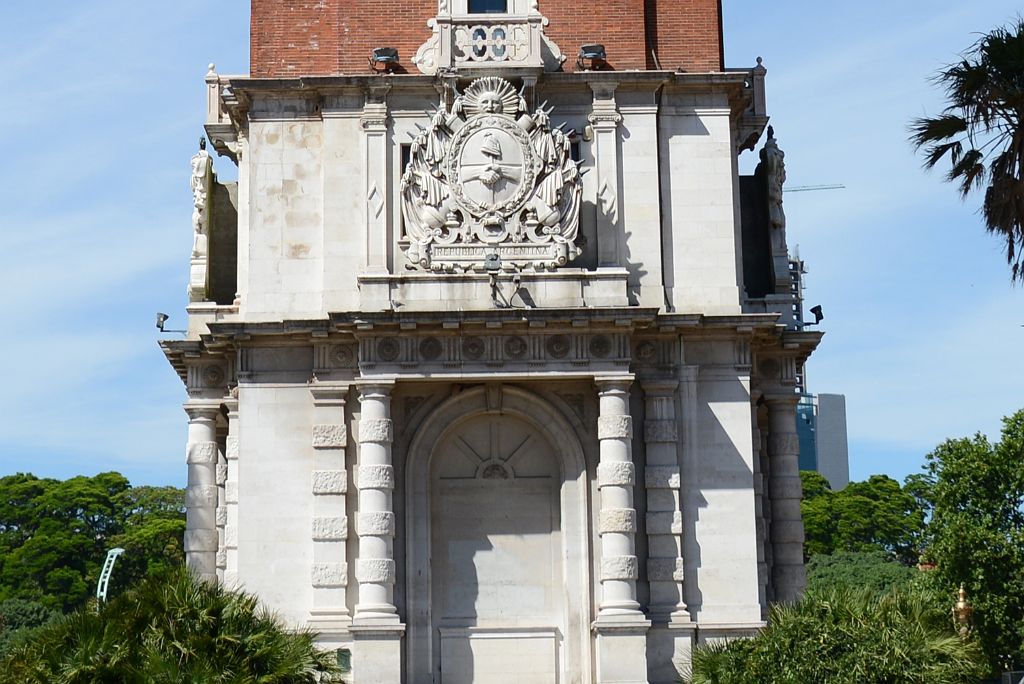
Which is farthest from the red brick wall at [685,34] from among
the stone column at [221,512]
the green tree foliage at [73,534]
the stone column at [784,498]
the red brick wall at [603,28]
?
the green tree foliage at [73,534]

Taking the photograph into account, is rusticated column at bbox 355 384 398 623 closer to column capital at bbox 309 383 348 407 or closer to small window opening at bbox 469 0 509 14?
column capital at bbox 309 383 348 407

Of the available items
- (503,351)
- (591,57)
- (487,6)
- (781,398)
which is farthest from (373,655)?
(487,6)

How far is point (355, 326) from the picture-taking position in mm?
33000

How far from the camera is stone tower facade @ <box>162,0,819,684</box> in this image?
33281 millimetres

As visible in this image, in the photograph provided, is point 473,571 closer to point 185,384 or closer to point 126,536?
point 185,384

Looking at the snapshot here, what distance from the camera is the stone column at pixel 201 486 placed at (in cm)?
3712

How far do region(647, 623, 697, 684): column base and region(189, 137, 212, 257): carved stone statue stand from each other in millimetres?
13487

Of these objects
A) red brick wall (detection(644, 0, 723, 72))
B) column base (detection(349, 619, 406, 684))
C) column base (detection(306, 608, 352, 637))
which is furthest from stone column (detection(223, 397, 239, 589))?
red brick wall (detection(644, 0, 723, 72))

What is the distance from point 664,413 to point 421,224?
6326 mm

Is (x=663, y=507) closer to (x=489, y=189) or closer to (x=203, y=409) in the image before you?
(x=489, y=189)

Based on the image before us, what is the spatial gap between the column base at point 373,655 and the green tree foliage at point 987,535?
1426cm

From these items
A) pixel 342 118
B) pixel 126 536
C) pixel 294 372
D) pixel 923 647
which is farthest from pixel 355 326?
pixel 126 536

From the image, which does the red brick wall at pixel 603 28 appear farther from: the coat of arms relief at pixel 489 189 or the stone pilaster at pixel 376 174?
the stone pilaster at pixel 376 174

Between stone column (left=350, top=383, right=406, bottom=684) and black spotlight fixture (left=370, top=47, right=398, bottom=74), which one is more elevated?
black spotlight fixture (left=370, top=47, right=398, bottom=74)
